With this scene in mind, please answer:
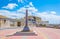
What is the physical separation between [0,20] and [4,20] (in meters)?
2.48

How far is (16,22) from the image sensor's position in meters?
73.1

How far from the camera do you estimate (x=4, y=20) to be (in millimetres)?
55656

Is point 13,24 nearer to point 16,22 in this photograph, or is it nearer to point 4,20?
point 16,22

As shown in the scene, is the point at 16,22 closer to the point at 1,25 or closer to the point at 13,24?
the point at 13,24

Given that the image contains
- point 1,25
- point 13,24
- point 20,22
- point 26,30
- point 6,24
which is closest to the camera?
point 26,30

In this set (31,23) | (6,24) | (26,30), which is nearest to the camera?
(26,30)

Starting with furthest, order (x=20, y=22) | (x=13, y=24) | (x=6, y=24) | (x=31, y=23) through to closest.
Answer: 1. (x=31, y=23)
2. (x=20, y=22)
3. (x=13, y=24)
4. (x=6, y=24)

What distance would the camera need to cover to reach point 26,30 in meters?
22.8

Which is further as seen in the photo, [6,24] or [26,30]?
[6,24]

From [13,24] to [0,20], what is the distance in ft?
57.9

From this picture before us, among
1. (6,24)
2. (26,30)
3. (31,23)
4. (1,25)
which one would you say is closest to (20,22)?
(31,23)

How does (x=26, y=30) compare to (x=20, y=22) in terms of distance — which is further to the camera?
(x=20, y=22)

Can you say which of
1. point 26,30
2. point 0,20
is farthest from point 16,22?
point 26,30

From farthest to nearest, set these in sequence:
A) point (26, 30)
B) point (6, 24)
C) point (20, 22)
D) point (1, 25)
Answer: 1. point (20, 22)
2. point (6, 24)
3. point (1, 25)
4. point (26, 30)
